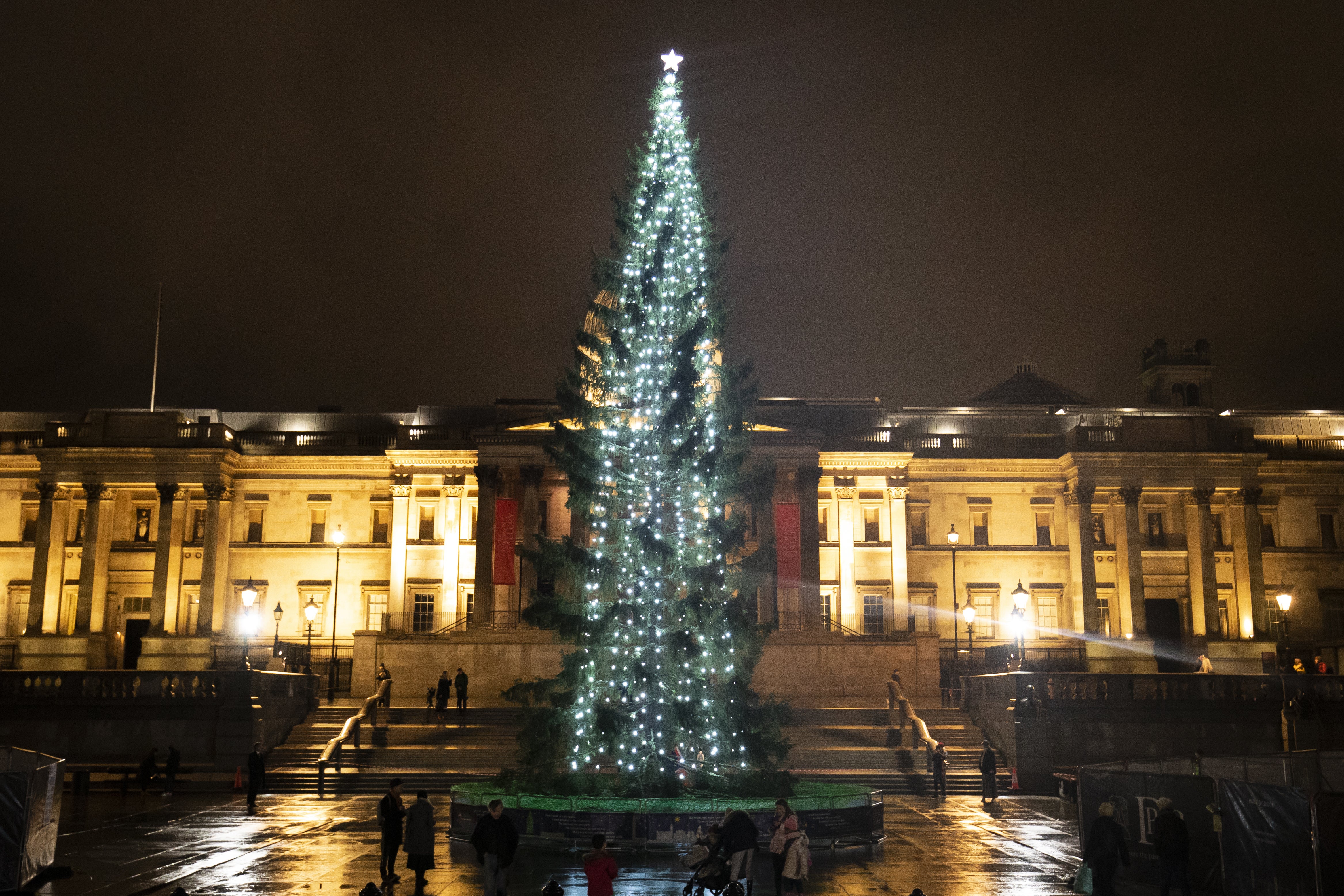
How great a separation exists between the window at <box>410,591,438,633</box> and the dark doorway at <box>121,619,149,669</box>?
13018 millimetres

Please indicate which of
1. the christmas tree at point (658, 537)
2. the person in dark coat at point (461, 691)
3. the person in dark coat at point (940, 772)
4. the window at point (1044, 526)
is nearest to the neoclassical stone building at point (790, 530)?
the window at point (1044, 526)

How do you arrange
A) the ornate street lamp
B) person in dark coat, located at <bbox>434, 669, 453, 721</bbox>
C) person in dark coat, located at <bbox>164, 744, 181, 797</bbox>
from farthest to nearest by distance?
the ornate street lamp < person in dark coat, located at <bbox>434, 669, 453, 721</bbox> < person in dark coat, located at <bbox>164, 744, 181, 797</bbox>

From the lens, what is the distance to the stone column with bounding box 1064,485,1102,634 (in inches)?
2282

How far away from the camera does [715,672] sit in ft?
74.7

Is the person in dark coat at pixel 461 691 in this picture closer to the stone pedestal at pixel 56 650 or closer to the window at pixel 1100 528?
the stone pedestal at pixel 56 650

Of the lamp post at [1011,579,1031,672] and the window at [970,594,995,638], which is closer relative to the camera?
the lamp post at [1011,579,1031,672]

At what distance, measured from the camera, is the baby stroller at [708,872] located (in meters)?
14.8

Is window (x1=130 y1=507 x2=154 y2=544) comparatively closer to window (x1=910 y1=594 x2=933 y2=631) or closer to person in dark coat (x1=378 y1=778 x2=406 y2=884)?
window (x1=910 y1=594 x2=933 y2=631)

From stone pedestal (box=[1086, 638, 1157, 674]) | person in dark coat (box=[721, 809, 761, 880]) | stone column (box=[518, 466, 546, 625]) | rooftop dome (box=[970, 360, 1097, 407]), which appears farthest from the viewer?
rooftop dome (box=[970, 360, 1097, 407])

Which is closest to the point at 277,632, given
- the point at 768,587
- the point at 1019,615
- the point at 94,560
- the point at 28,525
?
the point at 768,587

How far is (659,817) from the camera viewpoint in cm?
2098

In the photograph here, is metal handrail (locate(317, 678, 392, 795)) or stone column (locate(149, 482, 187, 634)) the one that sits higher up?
stone column (locate(149, 482, 187, 634))

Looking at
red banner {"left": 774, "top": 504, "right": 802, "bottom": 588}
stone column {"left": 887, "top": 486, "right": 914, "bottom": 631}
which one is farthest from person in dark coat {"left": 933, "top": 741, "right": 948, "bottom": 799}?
stone column {"left": 887, "top": 486, "right": 914, "bottom": 631}

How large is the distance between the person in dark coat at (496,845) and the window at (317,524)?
49081 millimetres
